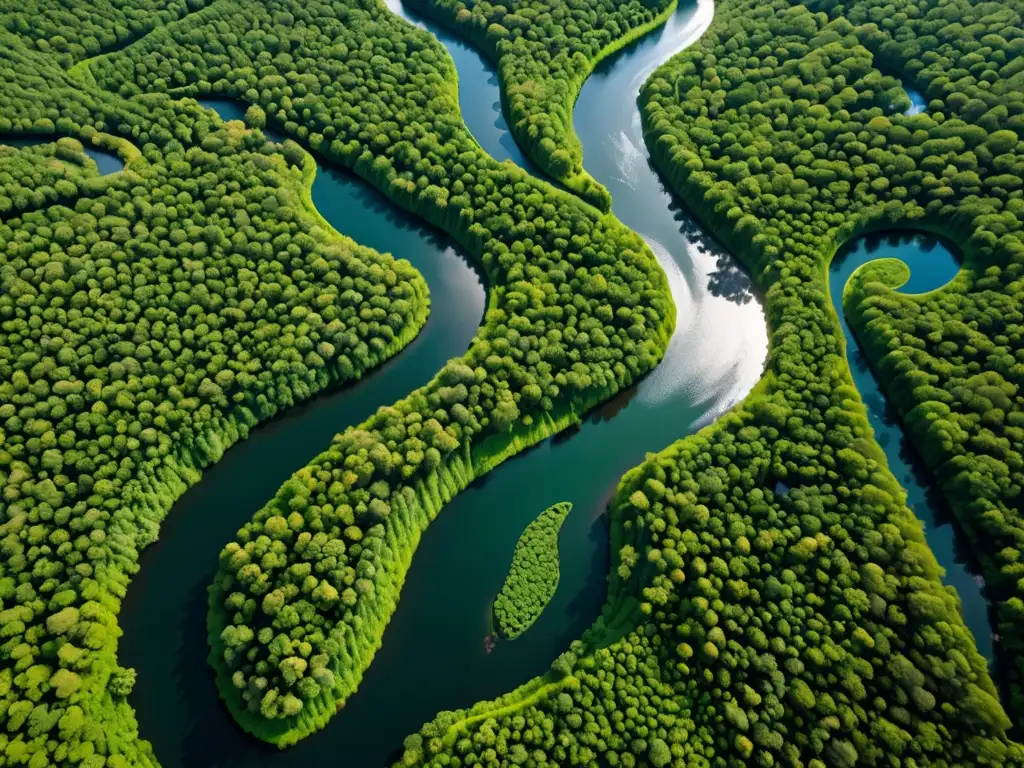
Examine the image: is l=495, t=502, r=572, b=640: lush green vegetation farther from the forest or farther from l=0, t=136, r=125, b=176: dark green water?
l=0, t=136, r=125, b=176: dark green water

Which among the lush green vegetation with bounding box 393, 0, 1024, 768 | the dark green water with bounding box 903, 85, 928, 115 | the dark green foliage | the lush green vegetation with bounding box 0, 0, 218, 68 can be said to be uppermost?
the dark green water with bounding box 903, 85, 928, 115

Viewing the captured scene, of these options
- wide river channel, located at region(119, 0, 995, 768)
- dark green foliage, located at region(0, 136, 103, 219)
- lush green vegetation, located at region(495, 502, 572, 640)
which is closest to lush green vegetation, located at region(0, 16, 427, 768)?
dark green foliage, located at region(0, 136, 103, 219)

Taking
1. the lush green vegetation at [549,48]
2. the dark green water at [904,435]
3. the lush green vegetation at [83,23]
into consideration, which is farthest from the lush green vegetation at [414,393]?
the dark green water at [904,435]

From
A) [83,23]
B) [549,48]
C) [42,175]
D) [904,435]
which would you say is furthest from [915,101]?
[83,23]

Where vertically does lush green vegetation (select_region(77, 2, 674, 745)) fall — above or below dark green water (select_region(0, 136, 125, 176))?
above

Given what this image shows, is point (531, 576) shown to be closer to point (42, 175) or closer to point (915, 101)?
point (42, 175)

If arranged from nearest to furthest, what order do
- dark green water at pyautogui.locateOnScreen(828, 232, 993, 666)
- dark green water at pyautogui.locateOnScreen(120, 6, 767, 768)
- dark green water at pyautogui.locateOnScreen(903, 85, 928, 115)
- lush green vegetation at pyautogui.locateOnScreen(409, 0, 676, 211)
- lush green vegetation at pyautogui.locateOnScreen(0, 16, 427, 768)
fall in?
lush green vegetation at pyautogui.locateOnScreen(0, 16, 427, 768), dark green water at pyautogui.locateOnScreen(120, 6, 767, 768), dark green water at pyautogui.locateOnScreen(828, 232, 993, 666), lush green vegetation at pyautogui.locateOnScreen(409, 0, 676, 211), dark green water at pyautogui.locateOnScreen(903, 85, 928, 115)

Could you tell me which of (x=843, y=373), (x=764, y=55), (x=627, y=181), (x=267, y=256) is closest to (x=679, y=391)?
(x=843, y=373)

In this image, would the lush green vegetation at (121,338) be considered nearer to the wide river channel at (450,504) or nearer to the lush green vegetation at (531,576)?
the wide river channel at (450,504)
